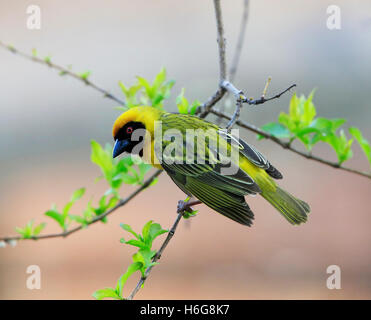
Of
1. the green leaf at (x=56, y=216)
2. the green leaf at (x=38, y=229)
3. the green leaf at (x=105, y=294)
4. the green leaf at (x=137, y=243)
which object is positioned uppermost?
the green leaf at (x=56, y=216)

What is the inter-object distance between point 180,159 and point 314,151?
3.45 m

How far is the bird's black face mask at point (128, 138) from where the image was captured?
284cm

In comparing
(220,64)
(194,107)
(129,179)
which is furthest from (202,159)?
(220,64)

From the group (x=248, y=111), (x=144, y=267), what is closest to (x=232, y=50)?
(x=248, y=111)

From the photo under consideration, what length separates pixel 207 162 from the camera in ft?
8.91

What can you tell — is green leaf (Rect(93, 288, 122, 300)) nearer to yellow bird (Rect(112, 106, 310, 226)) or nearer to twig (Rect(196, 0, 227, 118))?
yellow bird (Rect(112, 106, 310, 226))

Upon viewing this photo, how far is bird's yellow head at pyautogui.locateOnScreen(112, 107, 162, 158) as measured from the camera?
2.78 m

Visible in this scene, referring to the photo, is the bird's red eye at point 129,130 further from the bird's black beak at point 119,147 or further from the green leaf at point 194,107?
the green leaf at point 194,107

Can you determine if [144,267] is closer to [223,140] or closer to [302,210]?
[223,140]

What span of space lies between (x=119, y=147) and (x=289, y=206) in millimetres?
993

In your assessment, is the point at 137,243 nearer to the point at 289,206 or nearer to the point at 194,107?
the point at 194,107

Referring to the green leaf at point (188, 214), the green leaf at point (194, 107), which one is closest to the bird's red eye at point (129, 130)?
the green leaf at point (194, 107)

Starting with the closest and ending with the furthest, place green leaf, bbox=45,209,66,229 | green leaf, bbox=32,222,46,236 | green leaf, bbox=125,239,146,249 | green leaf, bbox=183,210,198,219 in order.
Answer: green leaf, bbox=125,239,146,249 → green leaf, bbox=183,210,198,219 → green leaf, bbox=45,209,66,229 → green leaf, bbox=32,222,46,236

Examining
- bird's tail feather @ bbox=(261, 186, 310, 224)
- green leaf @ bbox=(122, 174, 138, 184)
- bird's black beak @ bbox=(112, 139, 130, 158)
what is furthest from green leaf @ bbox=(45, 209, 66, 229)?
bird's tail feather @ bbox=(261, 186, 310, 224)
